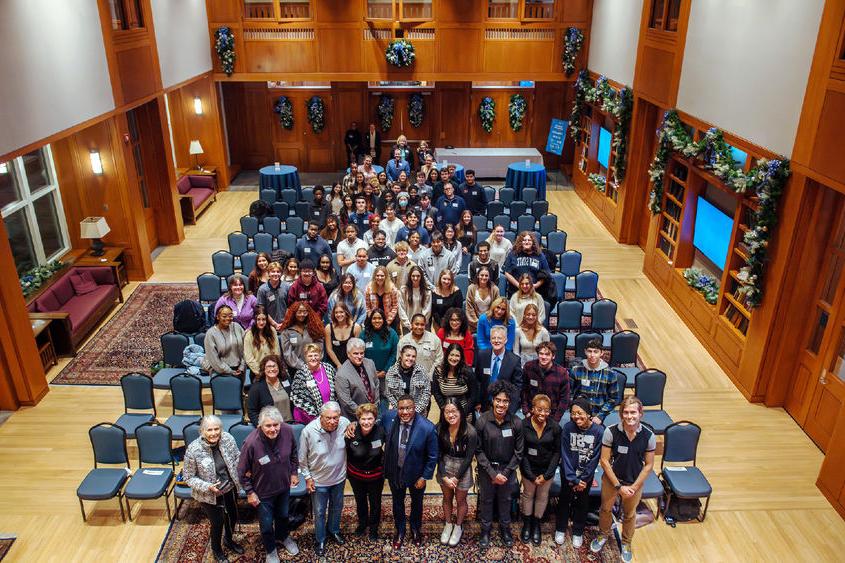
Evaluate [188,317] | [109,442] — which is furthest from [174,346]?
[109,442]

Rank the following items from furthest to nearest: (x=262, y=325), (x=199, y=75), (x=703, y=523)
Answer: (x=199, y=75) < (x=262, y=325) < (x=703, y=523)

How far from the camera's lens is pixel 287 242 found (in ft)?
37.8

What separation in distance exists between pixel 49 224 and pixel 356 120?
348 inches

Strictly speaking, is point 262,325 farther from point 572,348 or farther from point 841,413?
point 841,413

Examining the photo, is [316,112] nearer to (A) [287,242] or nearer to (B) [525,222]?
(A) [287,242]

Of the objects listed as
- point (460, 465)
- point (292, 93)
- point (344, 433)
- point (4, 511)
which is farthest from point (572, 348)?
point (292, 93)

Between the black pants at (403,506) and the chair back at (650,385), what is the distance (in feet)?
9.34

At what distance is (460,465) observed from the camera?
230 inches

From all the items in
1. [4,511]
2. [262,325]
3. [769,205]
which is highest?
[769,205]

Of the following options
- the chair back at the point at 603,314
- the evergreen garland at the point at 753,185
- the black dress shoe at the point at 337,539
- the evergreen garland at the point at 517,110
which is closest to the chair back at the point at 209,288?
the black dress shoe at the point at 337,539

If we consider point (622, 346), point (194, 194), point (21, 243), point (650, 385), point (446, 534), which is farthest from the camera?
point (194, 194)

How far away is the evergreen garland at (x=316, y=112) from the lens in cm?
1780

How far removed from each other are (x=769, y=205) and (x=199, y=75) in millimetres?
12179

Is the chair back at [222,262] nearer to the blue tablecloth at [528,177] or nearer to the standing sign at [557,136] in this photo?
the blue tablecloth at [528,177]
